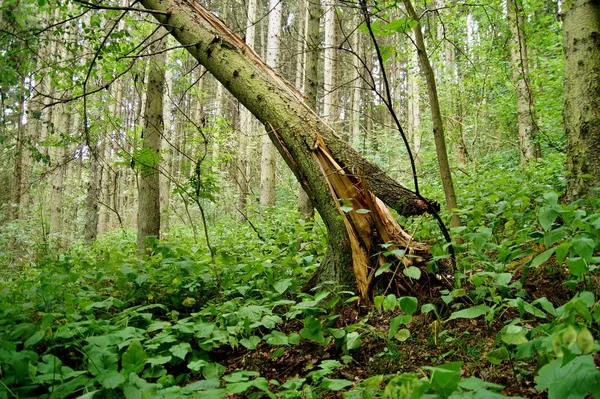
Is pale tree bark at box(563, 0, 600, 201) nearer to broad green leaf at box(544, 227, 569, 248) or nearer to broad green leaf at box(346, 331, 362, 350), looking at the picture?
broad green leaf at box(544, 227, 569, 248)

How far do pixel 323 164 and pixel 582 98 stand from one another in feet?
7.18

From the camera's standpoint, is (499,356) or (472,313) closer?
(499,356)

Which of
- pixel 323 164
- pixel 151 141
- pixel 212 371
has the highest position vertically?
pixel 151 141

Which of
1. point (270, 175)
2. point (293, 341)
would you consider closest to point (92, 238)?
point (270, 175)

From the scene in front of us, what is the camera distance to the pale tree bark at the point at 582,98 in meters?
3.15

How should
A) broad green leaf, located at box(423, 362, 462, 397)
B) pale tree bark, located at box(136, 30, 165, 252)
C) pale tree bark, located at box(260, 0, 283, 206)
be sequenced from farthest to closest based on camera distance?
1. pale tree bark, located at box(260, 0, 283, 206)
2. pale tree bark, located at box(136, 30, 165, 252)
3. broad green leaf, located at box(423, 362, 462, 397)

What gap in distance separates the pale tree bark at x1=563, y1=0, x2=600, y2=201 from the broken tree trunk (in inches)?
55.3

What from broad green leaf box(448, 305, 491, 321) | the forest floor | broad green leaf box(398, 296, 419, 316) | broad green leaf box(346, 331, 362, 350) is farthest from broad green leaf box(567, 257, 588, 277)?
broad green leaf box(346, 331, 362, 350)

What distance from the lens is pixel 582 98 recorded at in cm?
324

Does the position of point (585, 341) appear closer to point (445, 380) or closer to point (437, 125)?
point (445, 380)

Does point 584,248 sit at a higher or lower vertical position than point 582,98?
lower

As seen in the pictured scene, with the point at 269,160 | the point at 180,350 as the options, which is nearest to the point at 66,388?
the point at 180,350

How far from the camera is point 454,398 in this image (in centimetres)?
125

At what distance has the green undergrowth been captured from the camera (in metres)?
1.61
